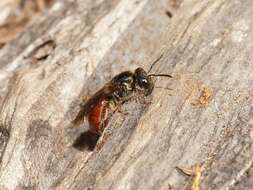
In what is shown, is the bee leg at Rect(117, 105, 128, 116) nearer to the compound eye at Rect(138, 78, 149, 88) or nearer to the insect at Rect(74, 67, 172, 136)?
the insect at Rect(74, 67, 172, 136)

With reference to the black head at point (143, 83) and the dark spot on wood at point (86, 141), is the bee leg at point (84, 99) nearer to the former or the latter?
the dark spot on wood at point (86, 141)

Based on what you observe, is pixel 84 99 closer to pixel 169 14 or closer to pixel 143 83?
pixel 143 83

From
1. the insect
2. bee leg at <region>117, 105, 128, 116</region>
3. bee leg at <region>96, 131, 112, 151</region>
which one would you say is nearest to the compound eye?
the insect

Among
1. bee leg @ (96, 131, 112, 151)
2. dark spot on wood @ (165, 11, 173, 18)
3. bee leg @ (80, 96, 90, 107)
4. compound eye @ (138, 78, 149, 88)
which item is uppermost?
bee leg @ (96, 131, 112, 151)

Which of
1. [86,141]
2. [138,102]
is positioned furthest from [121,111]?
[86,141]

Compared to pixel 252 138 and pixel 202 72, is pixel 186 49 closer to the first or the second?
pixel 202 72

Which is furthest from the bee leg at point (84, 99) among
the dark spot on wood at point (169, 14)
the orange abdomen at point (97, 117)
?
the dark spot on wood at point (169, 14)

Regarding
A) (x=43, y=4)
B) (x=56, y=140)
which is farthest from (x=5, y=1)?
(x=56, y=140)
